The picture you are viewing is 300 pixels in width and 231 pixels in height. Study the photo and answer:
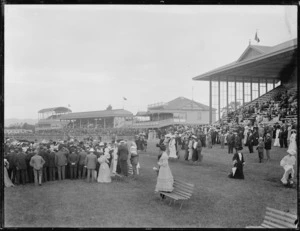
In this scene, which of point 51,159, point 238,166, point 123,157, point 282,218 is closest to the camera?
point 282,218

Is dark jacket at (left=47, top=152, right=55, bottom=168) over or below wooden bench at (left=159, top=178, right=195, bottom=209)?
over

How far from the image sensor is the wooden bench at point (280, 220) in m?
6.37

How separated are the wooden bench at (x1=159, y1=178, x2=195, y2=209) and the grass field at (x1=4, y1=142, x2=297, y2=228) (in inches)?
12.8

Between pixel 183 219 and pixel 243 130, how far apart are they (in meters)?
15.6

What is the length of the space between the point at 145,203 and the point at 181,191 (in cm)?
118

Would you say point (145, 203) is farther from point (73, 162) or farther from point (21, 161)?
point (21, 161)

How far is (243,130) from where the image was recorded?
22734 mm

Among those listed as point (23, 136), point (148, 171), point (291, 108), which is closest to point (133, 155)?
point (148, 171)

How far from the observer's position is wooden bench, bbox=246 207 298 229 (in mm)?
6367

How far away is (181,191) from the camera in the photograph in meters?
9.74

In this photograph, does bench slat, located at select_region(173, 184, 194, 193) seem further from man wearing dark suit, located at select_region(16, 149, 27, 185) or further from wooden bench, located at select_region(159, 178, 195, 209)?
man wearing dark suit, located at select_region(16, 149, 27, 185)

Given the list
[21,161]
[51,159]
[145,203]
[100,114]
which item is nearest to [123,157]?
[51,159]

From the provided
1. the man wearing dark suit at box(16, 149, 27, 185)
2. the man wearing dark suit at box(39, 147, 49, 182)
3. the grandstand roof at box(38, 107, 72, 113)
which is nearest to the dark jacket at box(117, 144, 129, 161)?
the man wearing dark suit at box(39, 147, 49, 182)

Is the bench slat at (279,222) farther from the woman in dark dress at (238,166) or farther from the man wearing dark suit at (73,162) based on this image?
the man wearing dark suit at (73,162)
